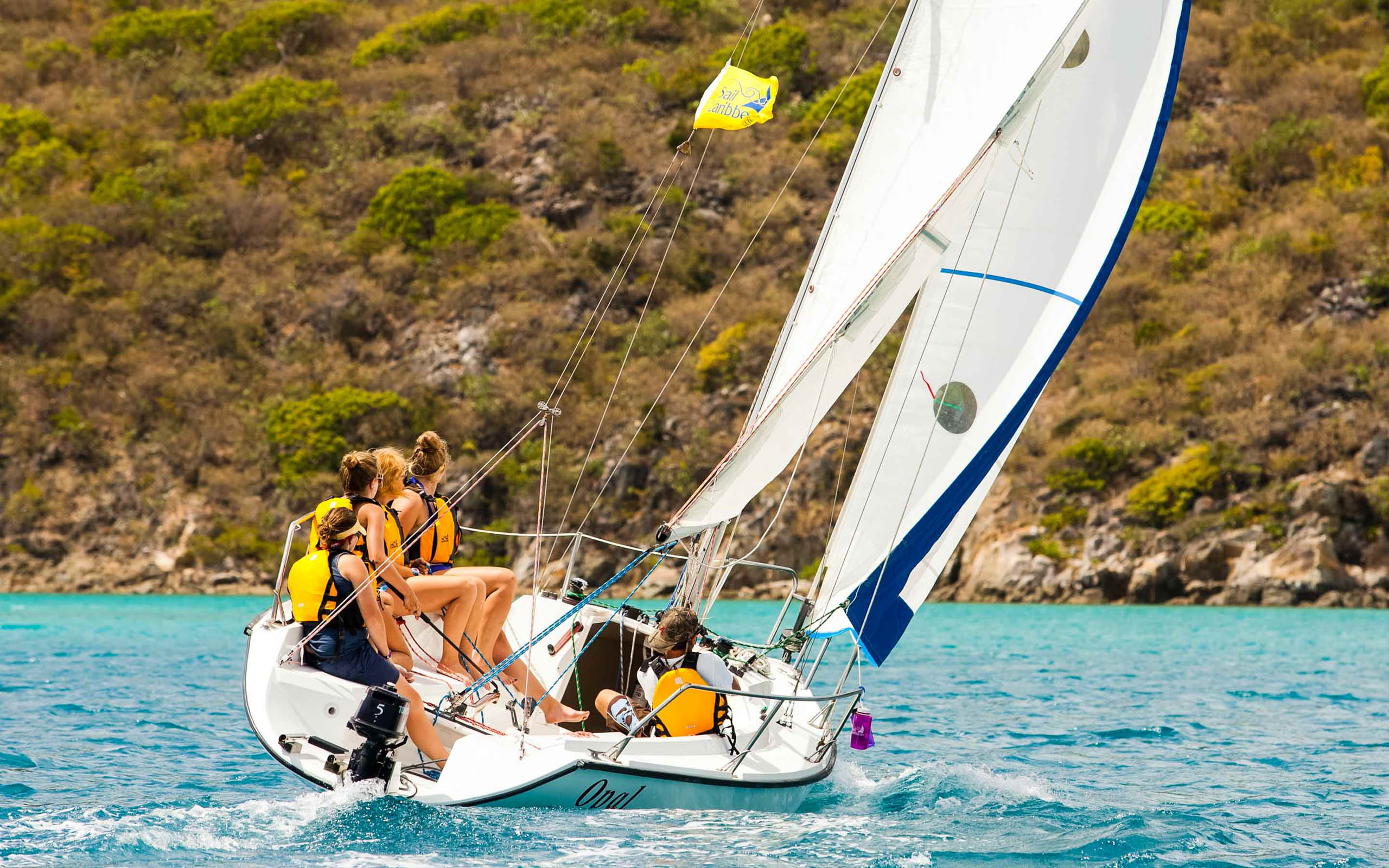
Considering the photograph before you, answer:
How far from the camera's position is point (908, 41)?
26.9 ft

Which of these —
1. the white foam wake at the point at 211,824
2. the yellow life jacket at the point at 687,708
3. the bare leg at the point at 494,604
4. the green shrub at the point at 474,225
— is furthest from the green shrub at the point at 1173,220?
Answer: the white foam wake at the point at 211,824

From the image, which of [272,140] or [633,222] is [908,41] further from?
[272,140]

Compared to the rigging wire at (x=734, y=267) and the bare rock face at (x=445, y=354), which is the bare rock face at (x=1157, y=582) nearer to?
the rigging wire at (x=734, y=267)

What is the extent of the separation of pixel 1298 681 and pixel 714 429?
A: 22.1 metres

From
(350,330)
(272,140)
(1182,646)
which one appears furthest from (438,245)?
(1182,646)

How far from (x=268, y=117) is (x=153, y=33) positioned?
34.3 feet

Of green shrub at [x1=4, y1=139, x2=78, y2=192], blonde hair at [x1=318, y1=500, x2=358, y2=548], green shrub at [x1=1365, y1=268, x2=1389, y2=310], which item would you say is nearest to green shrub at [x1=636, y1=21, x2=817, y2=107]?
green shrub at [x1=4, y1=139, x2=78, y2=192]

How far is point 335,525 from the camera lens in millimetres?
6582

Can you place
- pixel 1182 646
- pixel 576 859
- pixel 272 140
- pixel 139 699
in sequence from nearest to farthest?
pixel 576 859, pixel 139 699, pixel 1182 646, pixel 272 140

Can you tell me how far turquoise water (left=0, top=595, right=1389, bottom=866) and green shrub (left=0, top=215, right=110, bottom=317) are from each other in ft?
84.2

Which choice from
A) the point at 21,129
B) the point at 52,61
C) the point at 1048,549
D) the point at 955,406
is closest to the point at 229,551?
the point at 1048,549

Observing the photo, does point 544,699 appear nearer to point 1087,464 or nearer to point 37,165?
point 1087,464

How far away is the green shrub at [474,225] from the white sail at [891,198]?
35.8 metres

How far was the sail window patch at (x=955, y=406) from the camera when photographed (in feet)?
26.6
